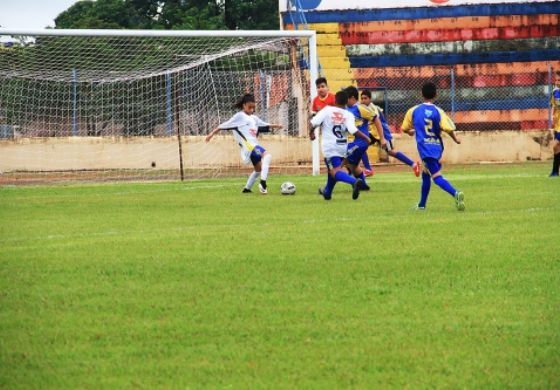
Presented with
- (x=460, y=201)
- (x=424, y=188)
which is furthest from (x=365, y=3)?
(x=460, y=201)

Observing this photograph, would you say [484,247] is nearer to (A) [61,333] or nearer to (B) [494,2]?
(A) [61,333]

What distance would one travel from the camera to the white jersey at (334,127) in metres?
18.4

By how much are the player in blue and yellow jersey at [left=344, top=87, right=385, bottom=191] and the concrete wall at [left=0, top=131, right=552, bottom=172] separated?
10.1 metres

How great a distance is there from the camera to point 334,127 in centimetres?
1848

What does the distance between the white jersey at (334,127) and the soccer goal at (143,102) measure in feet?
28.4

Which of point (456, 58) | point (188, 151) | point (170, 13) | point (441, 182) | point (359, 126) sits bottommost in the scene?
point (188, 151)

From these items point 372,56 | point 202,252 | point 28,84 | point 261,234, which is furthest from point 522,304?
point 372,56

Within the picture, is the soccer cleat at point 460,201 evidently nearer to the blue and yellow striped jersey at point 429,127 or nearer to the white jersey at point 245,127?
the blue and yellow striped jersey at point 429,127

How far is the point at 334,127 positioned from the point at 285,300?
402 inches

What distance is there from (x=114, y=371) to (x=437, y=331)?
6.45 ft

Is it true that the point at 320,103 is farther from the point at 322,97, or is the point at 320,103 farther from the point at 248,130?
the point at 248,130

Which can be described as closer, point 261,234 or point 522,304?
point 522,304

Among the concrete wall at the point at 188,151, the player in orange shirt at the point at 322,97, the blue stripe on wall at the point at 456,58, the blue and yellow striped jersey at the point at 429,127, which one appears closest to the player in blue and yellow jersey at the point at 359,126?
the player in orange shirt at the point at 322,97

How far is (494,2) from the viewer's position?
3978cm
